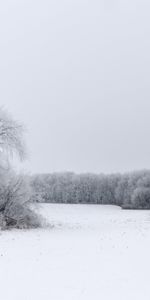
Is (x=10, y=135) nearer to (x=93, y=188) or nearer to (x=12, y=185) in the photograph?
(x=12, y=185)

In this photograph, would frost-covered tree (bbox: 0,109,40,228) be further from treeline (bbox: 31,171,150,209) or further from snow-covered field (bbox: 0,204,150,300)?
treeline (bbox: 31,171,150,209)

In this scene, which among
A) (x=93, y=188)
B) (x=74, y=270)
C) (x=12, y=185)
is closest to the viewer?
(x=74, y=270)

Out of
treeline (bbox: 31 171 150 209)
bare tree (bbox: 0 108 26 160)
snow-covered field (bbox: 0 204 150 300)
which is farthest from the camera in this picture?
treeline (bbox: 31 171 150 209)

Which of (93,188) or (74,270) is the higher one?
(93,188)

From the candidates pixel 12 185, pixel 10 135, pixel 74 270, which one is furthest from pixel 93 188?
pixel 74 270

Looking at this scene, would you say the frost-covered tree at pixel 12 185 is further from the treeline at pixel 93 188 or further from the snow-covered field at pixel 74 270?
the treeline at pixel 93 188

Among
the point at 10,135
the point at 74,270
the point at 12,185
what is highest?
the point at 10,135

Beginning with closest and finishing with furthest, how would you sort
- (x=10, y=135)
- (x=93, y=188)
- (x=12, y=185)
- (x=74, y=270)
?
(x=74, y=270) < (x=12, y=185) < (x=10, y=135) < (x=93, y=188)

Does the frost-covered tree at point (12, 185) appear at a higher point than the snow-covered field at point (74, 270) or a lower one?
higher

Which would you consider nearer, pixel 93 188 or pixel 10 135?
pixel 10 135

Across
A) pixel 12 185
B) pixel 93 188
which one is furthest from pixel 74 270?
pixel 93 188

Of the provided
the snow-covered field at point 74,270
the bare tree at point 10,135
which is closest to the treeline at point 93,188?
the bare tree at point 10,135

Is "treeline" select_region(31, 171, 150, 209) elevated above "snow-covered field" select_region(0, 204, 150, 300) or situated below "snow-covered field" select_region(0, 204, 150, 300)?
above

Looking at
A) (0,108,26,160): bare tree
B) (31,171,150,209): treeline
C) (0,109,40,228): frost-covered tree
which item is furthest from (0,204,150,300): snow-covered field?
(31,171,150,209): treeline
